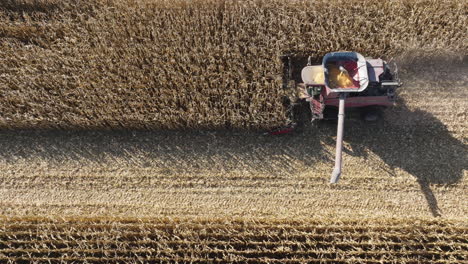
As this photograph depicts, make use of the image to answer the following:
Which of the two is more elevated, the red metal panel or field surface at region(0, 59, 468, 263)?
the red metal panel

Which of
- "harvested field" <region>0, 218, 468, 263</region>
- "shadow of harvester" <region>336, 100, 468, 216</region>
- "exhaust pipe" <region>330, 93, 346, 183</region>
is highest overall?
"exhaust pipe" <region>330, 93, 346, 183</region>

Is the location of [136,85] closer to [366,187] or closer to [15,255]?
[15,255]

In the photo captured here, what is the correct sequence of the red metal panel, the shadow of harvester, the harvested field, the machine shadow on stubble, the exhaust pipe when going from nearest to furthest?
the exhaust pipe, the harvested field, the red metal panel, the shadow of harvester, the machine shadow on stubble

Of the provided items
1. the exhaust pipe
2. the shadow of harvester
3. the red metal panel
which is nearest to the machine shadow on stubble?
the shadow of harvester

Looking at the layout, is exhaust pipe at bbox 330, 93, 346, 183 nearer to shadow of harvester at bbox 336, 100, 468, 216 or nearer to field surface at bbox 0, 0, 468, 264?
field surface at bbox 0, 0, 468, 264

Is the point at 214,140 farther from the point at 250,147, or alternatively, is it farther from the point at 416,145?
the point at 416,145

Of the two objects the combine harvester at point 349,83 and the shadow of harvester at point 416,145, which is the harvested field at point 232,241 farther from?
the combine harvester at point 349,83
